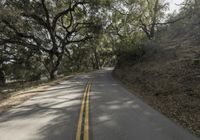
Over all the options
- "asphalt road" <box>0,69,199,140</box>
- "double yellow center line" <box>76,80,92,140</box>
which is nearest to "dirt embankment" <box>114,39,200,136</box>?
"asphalt road" <box>0,69,199,140</box>

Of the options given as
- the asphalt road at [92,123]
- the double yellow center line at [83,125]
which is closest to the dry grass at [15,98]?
the asphalt road at [92,123]

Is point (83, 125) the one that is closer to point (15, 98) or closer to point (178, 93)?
point (178, 93)

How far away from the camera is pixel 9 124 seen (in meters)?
7.52

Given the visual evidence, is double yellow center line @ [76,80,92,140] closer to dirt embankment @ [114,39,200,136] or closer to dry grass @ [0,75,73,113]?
dirt embankment @ [114,39,200,136]

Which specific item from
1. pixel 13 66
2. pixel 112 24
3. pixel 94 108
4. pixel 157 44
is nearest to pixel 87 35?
pixel 112 24

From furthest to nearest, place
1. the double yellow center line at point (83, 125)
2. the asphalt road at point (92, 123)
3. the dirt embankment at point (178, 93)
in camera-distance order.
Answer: the dirt embankment at point (178, 93)
the asphalt road at point (92, 123)
the double yellow center line at point (83, 125)

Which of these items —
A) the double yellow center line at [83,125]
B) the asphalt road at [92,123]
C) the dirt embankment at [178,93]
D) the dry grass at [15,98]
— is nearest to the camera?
the double yellow center line at [83,125]

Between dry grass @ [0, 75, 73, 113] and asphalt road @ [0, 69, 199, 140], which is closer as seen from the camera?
asphalt road @ [0, 69, 199, 140]

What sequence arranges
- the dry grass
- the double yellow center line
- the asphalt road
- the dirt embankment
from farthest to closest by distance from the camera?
the dry grass, the dirt embankment, the asphalt road, the double yellow center line

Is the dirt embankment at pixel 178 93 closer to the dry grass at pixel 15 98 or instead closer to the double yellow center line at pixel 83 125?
the double yellow center line at pixel 83 125

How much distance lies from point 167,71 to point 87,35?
16.2 meters

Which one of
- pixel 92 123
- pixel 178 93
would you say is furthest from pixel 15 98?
pixel 178 93

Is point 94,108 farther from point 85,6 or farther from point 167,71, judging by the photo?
point 85,6

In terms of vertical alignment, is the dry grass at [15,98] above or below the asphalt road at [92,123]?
above
